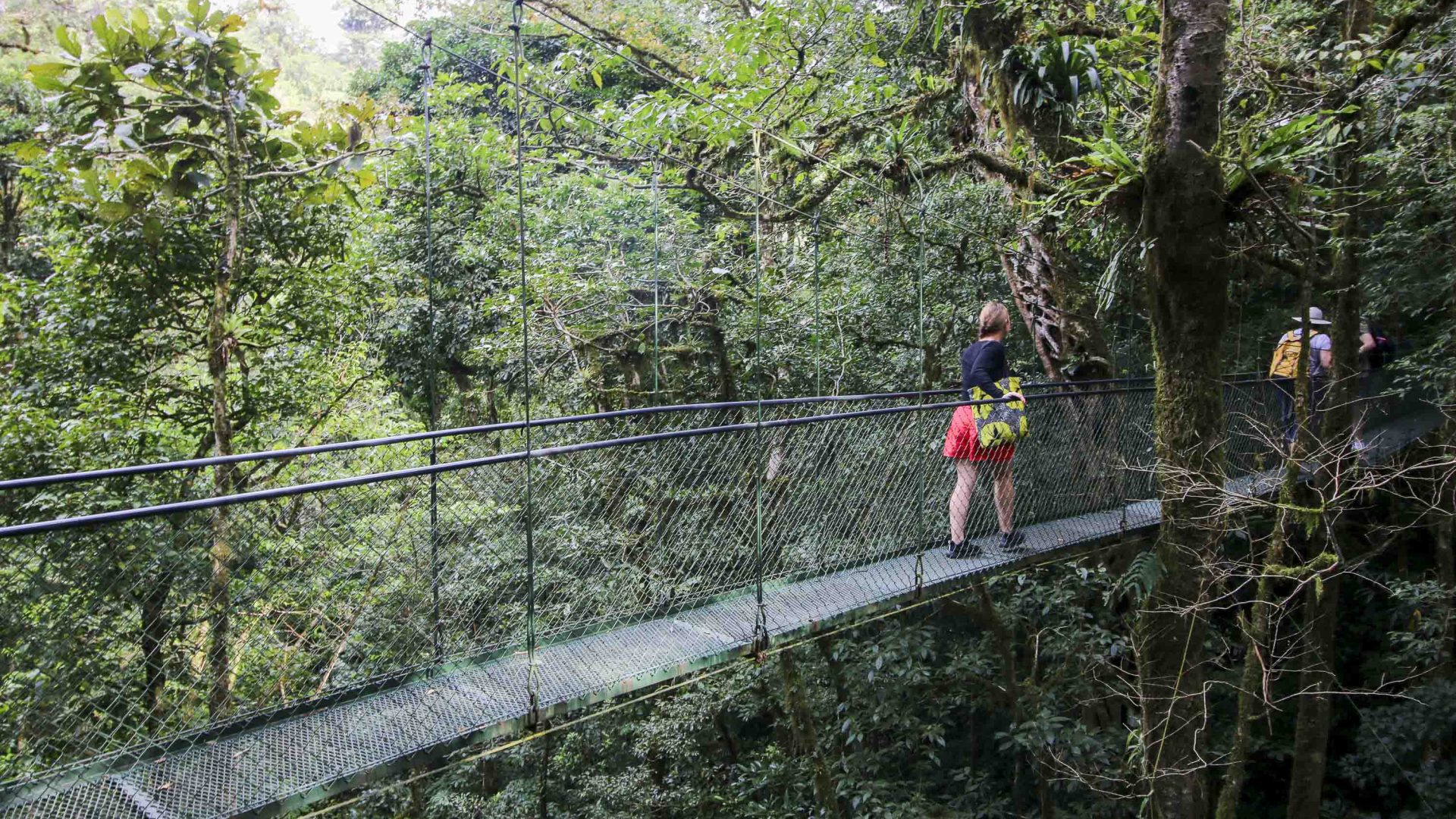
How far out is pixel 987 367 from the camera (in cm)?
320

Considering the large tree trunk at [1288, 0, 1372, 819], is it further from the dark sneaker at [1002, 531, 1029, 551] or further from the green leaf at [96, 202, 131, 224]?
the green leaf at [96, 202, 131, 224]

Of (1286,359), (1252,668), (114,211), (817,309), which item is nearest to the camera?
(114,211)

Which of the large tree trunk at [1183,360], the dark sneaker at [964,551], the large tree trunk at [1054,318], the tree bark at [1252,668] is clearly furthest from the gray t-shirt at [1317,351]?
the dark sneaker at [964,551]

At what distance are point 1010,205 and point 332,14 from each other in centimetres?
1492

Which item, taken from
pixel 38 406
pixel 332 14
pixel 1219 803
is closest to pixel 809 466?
pixel 1219 803

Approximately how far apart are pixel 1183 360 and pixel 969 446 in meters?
0.77

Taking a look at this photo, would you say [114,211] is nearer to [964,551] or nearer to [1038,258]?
[964,551]

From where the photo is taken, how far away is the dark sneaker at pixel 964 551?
3346mm

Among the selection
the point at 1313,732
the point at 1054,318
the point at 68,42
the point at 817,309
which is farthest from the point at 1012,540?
the point at 68,42

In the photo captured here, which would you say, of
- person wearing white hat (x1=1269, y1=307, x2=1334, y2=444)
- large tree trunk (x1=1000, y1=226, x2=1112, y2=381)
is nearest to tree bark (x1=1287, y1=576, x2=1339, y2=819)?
person wearing white hat (x1=1269, y1=307, x2=1334, y2=444)

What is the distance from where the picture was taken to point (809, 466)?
133 inches

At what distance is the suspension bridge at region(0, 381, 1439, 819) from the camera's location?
171 centimetres

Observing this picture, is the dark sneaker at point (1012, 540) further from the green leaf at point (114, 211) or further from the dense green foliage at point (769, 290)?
the green leaf at point (114, 211)

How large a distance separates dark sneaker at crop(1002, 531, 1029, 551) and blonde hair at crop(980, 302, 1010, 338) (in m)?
0.76
